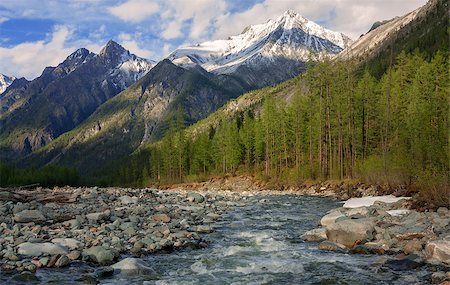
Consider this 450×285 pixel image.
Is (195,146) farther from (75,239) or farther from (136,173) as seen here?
(75,239)

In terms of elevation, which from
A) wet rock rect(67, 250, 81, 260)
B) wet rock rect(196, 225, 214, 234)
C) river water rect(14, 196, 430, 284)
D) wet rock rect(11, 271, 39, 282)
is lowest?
river water rect(14, 196, 430, 284)

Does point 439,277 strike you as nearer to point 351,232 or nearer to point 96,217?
point 351,232

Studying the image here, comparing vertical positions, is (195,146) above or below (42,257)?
above

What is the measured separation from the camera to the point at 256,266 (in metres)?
14.2

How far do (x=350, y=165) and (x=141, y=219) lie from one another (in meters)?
34.2

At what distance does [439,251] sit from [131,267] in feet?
34.4

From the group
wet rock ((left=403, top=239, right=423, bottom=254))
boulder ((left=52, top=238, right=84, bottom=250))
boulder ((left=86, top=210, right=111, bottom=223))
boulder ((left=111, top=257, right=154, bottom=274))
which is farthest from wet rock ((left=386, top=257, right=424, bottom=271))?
boulder ((left=86, top=210, right=111, bottom=223))

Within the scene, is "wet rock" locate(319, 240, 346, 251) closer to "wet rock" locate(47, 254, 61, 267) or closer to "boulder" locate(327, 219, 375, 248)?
"boulder" locate(327, 219, 375, 248)

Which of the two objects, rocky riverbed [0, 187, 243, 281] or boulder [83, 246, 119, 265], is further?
boulder [83, 246, 119, 265]

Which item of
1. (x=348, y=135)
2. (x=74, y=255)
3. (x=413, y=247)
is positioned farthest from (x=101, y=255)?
(x=348, y=135)

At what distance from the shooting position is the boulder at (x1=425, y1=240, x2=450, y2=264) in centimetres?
1324

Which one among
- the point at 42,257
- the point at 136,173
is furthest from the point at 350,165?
the point at 136,173

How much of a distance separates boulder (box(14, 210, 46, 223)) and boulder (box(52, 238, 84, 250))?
4.93 metres

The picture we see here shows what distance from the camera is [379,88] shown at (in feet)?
192
